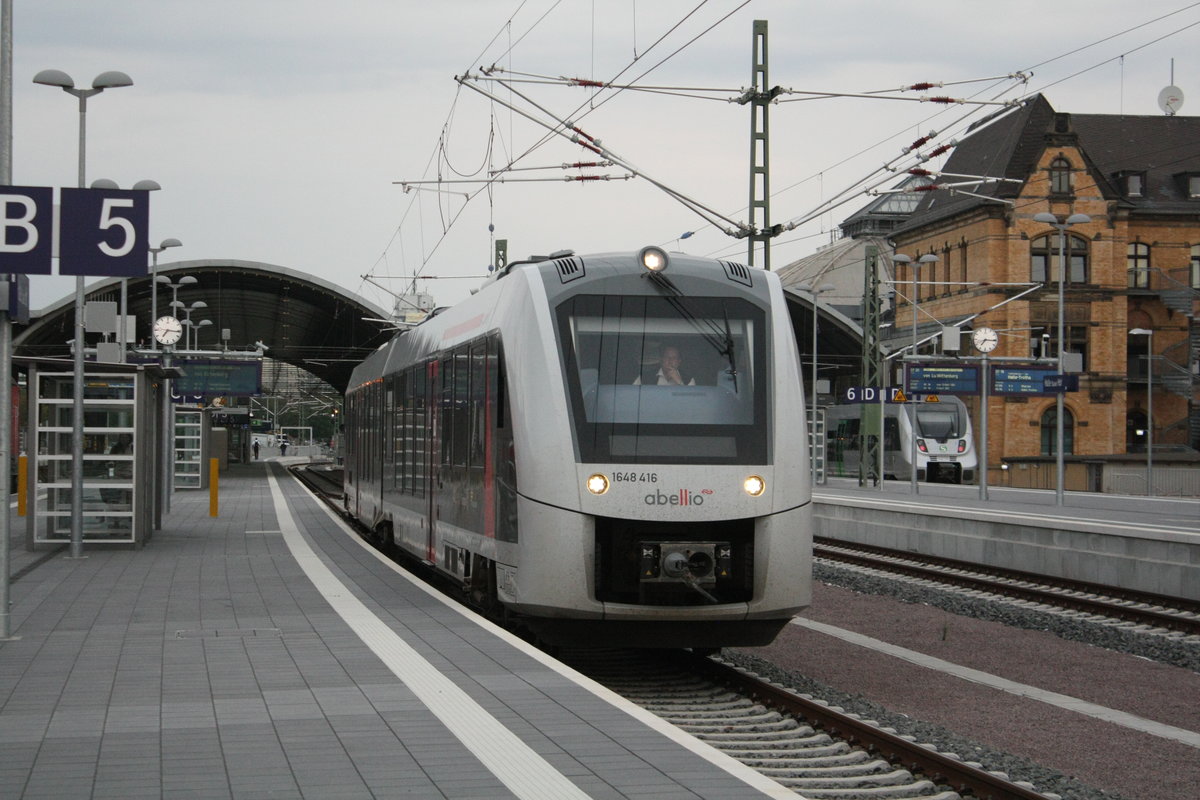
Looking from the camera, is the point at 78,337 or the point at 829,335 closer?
the point at 78,337

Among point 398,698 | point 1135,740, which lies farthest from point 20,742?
point 1135,740

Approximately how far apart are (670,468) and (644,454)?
210 mm

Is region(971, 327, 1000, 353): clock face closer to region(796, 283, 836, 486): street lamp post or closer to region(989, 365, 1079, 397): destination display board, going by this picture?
region(989, 365, 1079, 397): destination display board

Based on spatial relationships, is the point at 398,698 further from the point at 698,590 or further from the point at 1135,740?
the point at 1135,740

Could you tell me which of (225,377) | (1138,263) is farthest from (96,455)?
(1138,263)

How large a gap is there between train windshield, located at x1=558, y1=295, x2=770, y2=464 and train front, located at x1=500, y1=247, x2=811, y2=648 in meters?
Result: 0.01

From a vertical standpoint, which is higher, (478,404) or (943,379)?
(943,379)

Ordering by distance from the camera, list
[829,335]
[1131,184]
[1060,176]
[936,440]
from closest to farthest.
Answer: [936,440], [829,335], [1060,176], [1131,184]

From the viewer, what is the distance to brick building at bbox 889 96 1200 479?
61094 mm

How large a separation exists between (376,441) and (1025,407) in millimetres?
44596

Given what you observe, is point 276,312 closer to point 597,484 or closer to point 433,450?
point 433,450

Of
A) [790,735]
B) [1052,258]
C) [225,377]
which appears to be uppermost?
[1052,258]

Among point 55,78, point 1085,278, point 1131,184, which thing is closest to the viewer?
point 55,78

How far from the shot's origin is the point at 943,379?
33.1 meters
